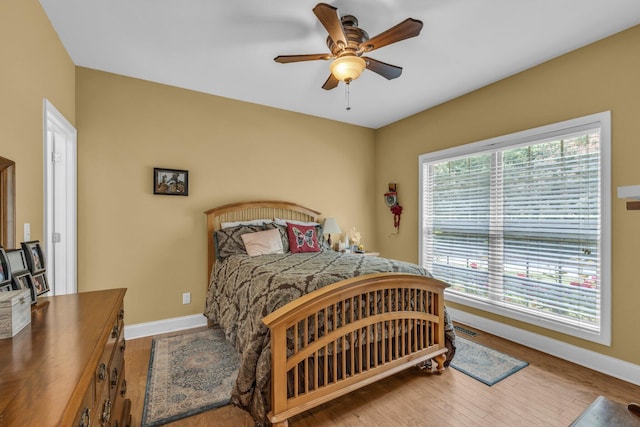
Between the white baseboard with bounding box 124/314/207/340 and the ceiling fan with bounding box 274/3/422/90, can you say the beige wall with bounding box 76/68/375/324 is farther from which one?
the ceiling fan with bounding box 274/3/422/90

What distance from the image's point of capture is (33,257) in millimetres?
1385

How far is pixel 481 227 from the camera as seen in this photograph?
3.38 meters

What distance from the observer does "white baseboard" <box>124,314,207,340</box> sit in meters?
3.06

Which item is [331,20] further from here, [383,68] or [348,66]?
[383,68]

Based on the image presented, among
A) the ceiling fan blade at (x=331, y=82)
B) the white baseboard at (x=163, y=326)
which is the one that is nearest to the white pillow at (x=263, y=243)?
the white baseboard at (x=163, y=326)

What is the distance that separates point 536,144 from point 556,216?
2.32ft

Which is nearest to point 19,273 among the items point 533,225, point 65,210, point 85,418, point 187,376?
point 85,418

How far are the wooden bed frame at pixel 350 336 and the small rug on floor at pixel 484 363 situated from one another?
265 mm

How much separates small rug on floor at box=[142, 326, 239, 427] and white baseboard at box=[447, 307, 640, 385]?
258 centimetres

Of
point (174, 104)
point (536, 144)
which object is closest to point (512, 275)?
point (536, 144)

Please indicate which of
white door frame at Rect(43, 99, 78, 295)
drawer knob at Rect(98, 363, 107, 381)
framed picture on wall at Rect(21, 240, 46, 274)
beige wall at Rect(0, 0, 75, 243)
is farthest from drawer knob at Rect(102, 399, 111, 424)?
white door frame at Rect(43, 99, 78, 295)

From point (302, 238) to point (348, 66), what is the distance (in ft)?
6.40

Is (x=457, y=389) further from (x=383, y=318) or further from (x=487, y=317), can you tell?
(x=487, y=317)

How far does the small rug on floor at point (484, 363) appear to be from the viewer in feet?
7.78
